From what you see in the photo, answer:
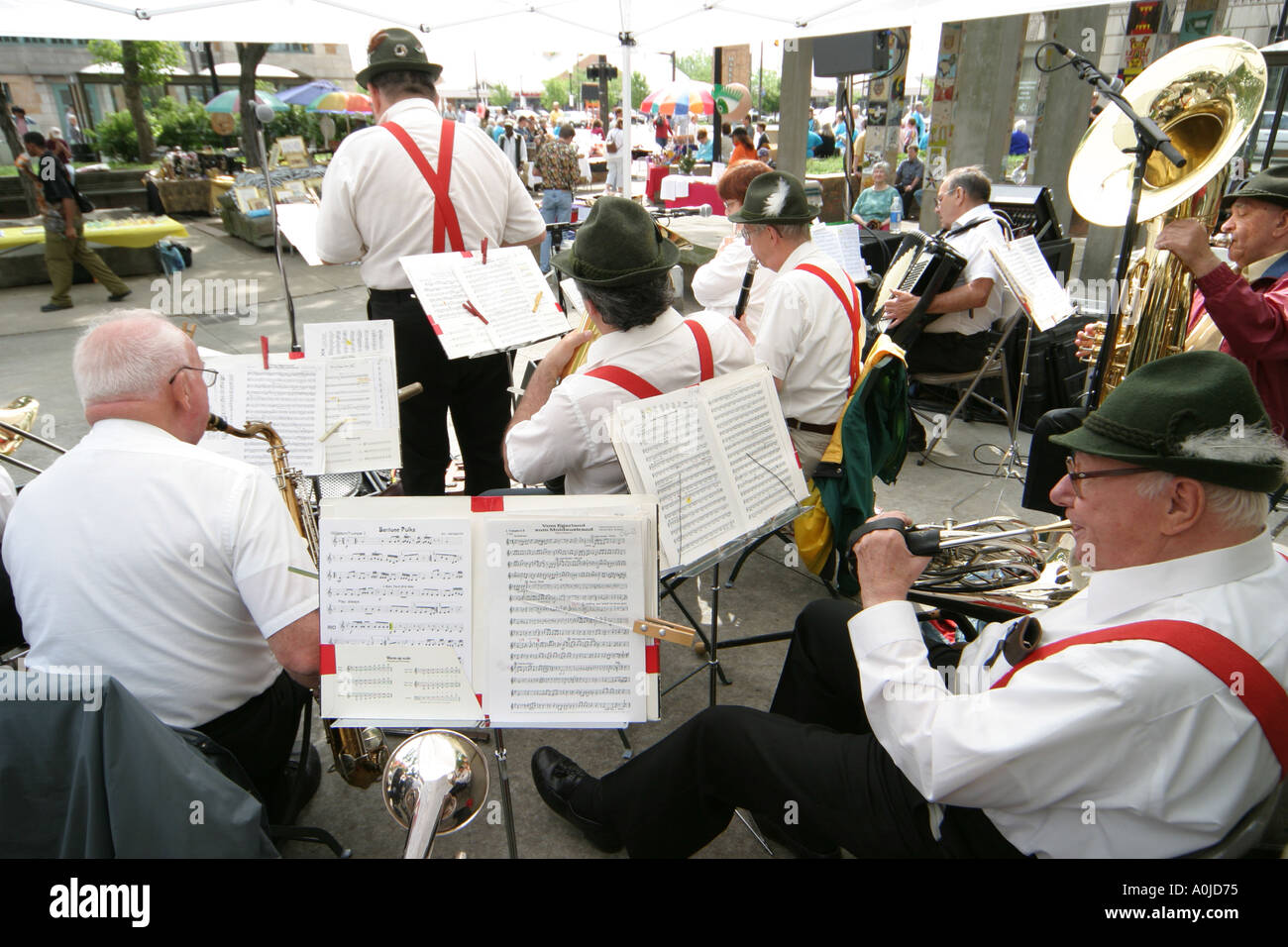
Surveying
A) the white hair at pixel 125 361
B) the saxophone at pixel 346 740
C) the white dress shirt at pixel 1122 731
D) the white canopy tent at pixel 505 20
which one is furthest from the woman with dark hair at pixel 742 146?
the white dress shirt at pixel 1122 731

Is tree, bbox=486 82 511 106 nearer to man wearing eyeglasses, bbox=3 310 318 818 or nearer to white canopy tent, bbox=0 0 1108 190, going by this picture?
white canopy tent, bbox=0 0 1108 190

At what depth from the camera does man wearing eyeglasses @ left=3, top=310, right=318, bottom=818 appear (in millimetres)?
1558

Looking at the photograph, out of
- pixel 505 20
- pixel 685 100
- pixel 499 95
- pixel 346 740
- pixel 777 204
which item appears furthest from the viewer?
pixel 499 95

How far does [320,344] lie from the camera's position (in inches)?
103

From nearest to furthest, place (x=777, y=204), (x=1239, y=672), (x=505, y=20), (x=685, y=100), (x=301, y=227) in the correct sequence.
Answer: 1. (x=1239, y=672)
2. (x=777, y=204)
3. (x=301, y=227)
4. (x=505, y=20)
5. (x=685, y=100)

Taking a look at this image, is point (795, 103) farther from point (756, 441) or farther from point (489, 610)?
point (489, 610)

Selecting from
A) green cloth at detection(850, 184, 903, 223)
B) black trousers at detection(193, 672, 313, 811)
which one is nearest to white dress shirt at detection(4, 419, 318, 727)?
black trousers at detection(193, 672, 313, 811)

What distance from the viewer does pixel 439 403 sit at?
11.3 feet

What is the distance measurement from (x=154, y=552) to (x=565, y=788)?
126cm

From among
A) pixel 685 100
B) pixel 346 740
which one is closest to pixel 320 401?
pixel 346 740

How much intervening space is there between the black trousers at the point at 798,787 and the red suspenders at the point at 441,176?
88.4 inches

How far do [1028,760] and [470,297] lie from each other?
7.84 ft

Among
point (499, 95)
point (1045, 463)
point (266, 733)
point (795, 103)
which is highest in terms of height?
point (499, 95)

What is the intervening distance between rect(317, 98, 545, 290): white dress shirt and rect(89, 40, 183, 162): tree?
15.2m
